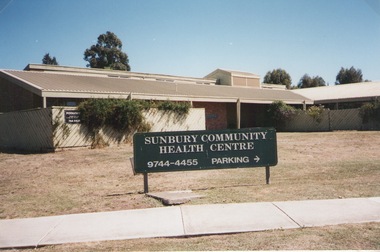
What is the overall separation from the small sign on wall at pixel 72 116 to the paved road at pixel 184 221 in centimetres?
1031

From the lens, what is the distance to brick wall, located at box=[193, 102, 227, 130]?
84.9 feet

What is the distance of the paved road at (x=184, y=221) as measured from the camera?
4.33 meters

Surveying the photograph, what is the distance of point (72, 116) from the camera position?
15.1 m

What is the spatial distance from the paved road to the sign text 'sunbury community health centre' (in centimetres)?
165

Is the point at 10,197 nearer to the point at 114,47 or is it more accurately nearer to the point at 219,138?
the point at 219,138

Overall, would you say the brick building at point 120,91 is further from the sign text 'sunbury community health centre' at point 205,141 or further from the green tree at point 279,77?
the green tree at point 279,77

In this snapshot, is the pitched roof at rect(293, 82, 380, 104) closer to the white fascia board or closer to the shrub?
the shrub

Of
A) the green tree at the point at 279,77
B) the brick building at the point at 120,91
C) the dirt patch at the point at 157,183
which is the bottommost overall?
the dirt patch at the point at 157,183

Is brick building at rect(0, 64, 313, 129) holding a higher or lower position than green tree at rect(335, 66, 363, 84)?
lower

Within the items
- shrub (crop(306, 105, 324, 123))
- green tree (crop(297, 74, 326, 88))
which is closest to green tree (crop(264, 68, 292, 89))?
green tree (crop(297, 74, 326, 88))

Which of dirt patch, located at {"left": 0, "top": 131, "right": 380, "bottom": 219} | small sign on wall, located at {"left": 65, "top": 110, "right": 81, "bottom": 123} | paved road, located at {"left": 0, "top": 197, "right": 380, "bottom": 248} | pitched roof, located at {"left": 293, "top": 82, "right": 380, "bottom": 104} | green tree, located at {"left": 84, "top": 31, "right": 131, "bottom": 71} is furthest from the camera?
green tree, located at {"left": 84, "top": 31, "right": 131, "bottom": 71}

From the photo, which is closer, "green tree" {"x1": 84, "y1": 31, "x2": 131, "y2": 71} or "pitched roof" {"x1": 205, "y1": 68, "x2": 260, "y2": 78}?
"pitched roof" {"x1": 205, "y1": 68, "x2": 260, "y2": 78}

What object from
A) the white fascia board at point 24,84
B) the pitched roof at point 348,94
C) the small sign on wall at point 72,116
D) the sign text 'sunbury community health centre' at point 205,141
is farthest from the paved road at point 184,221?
the pitched roof at point 348,94

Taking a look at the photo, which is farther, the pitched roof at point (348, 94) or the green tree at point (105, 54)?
the green tree at point (105, 54)
